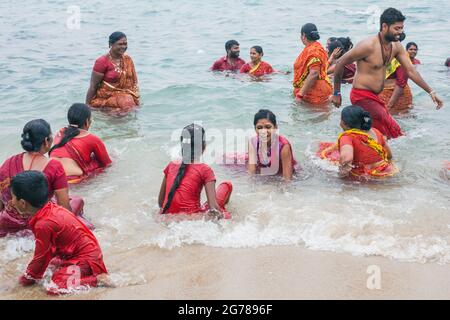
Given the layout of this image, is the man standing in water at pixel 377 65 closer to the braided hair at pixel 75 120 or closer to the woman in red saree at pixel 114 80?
the braided hair at pixel 75 120

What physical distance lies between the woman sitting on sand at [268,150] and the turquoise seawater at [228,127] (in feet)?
0.49

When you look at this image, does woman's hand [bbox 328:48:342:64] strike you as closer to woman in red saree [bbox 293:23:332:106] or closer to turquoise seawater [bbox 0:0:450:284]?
turquoise seawater [bbox 0:0:450:284]

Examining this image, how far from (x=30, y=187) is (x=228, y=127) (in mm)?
4645

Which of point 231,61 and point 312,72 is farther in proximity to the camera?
point 231,61

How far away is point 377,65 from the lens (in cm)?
612

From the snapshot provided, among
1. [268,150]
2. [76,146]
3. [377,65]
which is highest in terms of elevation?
[377,65]

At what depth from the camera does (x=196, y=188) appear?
4711mm

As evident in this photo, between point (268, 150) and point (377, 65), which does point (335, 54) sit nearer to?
point (377, 65)

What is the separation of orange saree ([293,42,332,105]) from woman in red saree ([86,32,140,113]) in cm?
221

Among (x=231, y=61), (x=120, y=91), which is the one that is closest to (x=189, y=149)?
(x=120, y=91)

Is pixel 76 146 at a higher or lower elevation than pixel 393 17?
lower

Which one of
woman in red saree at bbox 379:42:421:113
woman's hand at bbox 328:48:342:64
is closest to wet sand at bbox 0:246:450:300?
woman in red saree at bbox 379:42:421:113

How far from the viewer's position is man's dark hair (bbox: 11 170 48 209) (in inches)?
140

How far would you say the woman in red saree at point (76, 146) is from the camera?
556 centimetres
